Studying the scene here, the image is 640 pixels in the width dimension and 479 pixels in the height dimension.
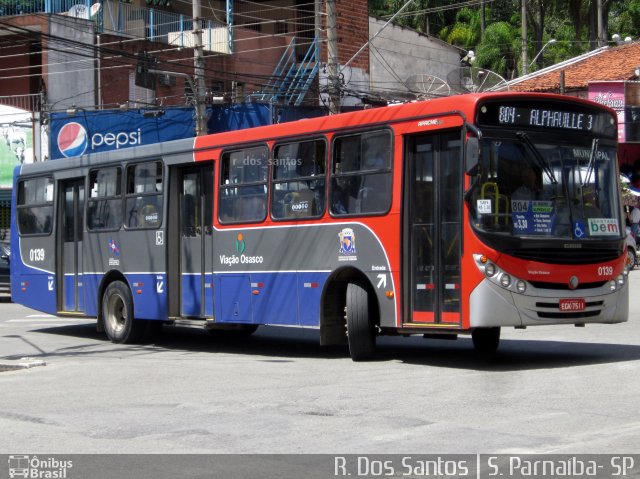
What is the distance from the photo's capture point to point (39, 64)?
3684 centimetres

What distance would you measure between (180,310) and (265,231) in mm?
2498

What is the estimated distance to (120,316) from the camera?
722 inches

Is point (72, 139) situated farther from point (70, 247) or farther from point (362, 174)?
point (362, 174)

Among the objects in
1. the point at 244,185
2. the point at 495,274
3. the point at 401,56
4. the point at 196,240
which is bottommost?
the point at 495,274

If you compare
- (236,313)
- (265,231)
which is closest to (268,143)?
(265,231)

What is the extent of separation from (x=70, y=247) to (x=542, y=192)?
386 inches

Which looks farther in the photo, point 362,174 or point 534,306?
point 362,174

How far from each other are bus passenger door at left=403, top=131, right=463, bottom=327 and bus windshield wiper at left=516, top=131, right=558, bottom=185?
0.75 metres

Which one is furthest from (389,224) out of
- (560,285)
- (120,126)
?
(120,126)

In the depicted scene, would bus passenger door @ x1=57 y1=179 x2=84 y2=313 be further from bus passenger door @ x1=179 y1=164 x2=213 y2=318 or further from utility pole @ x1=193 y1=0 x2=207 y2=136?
utility pole @ x1=193 y1=0 x2=207 y2=136

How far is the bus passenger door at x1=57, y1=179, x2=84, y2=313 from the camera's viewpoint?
63.0 feet

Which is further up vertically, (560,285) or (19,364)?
(560,285)

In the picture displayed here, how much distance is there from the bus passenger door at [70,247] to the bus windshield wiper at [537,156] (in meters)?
9.29

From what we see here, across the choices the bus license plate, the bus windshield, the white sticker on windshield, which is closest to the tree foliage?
the bus windshield
